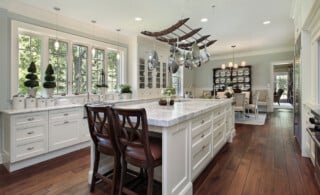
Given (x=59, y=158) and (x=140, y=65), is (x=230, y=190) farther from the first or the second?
(x=140, y=65)

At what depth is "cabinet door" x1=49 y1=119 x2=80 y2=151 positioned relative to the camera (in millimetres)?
3076

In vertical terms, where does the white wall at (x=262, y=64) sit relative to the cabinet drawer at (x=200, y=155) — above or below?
above

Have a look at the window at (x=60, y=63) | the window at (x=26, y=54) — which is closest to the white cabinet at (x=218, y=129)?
the window at (x=60, y=63)

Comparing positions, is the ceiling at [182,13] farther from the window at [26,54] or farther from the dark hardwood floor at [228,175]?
the dark hardwood floor at [228,175]

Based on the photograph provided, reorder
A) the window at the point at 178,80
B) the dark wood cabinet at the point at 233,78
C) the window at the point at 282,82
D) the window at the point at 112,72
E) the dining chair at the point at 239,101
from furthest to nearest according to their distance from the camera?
the window at the point at 282,82 → the dark wood cabinet at the point at 233,78 → the window at the point at 178,80 → the dining chair at the point at 239,101 → the window at the point at 112,72

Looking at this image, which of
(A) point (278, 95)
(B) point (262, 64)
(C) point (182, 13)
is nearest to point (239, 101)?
(B) point (262, 64)

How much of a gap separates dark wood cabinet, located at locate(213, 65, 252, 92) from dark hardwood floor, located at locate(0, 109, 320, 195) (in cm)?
552

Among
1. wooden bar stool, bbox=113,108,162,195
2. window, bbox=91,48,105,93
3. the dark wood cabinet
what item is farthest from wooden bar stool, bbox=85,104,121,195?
the dark wood cabinet

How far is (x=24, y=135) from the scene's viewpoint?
2754 millimetres

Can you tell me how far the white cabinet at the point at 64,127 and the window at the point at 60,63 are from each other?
832mm

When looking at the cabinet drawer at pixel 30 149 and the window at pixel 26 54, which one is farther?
the window at pixel 26 54

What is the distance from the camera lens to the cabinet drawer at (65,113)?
3.09 meters

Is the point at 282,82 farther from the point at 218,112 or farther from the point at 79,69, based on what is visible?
the point at 79,69

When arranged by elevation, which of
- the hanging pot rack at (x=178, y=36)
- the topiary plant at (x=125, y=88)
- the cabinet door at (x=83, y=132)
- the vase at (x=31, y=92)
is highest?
the hanging pot rack at (x=178, y=36)
